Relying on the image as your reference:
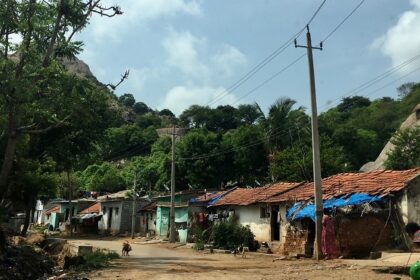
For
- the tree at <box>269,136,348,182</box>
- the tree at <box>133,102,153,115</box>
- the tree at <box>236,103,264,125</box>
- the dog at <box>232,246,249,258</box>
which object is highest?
the tree at <box>133,102,153,115</box>

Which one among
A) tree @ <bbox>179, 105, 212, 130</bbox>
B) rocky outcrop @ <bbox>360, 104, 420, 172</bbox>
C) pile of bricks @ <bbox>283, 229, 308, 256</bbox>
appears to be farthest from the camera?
tree @ <bbox>179, 105, 212, 130</bbox>

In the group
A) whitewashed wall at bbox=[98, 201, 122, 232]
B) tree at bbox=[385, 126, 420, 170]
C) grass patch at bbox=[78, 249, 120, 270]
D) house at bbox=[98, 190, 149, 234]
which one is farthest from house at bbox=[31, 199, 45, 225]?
grass patch at bbox=[78, 249, 120, 270]

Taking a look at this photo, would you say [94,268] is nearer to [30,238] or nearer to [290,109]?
[30,238]

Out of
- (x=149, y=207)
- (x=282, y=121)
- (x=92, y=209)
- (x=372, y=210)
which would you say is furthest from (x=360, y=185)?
(x=92, y=209)

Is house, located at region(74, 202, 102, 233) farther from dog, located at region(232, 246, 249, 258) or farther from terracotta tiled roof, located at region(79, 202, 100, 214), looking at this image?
dog, located at region(232, 246, 249, 258)

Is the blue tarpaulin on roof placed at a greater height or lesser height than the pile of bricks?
greater

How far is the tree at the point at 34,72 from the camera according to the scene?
16781 millimetres

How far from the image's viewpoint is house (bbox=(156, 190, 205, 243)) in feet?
129

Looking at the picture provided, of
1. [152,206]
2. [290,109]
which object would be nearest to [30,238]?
[152,206]

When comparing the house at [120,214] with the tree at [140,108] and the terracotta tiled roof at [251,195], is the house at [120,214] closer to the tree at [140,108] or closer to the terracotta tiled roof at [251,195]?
the terracotta tiled roof at [251,195]

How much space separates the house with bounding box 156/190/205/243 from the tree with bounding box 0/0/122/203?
2156 cm

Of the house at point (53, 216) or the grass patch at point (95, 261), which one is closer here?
the grass patch at point (95, 261)

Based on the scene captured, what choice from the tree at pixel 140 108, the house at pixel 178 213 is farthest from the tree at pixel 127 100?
the house at pixel 178 213

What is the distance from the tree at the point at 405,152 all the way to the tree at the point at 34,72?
2742 centimetres
